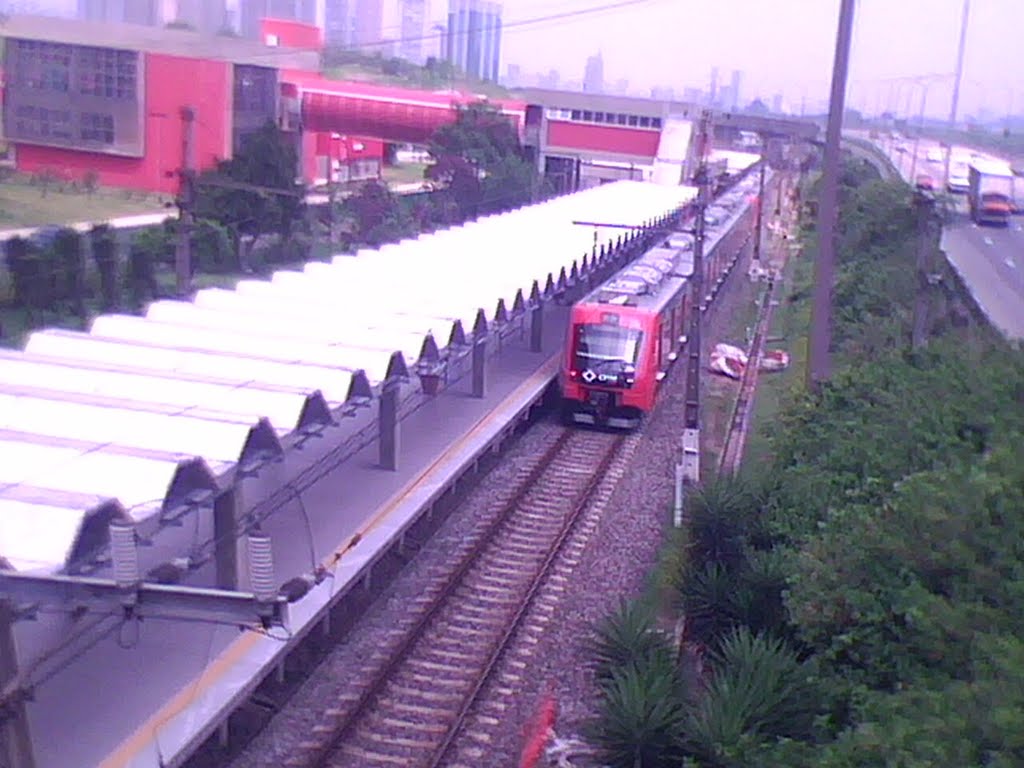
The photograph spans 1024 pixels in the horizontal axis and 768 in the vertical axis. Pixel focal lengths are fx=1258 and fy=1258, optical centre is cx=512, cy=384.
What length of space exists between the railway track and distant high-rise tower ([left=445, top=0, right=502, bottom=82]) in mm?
41435

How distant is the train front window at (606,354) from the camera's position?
12375mm

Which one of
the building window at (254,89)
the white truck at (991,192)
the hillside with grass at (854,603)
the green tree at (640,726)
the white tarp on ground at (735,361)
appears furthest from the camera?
the building window at (254,89)

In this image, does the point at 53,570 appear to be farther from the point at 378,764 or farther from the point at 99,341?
the point at 99,341

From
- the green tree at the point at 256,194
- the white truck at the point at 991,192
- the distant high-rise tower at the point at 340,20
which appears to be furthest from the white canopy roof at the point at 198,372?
the distant high-rise tower at the point at 340,20

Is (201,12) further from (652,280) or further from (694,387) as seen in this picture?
(694,387)

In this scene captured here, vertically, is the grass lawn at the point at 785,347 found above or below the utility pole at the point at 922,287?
below

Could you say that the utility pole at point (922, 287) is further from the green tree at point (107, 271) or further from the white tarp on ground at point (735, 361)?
the green tree at point (107, 271)

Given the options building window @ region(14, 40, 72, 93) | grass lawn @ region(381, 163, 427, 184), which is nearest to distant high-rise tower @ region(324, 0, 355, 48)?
grass lawn @ region(381, 163, 427, 184)

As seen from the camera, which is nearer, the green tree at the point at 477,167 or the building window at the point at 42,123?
the green tree at the point at 477,167

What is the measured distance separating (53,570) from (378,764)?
187 cm

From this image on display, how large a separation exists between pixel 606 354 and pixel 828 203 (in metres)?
2.72

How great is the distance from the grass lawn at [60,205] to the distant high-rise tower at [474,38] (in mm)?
25786

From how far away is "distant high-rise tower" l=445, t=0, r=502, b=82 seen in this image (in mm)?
51688

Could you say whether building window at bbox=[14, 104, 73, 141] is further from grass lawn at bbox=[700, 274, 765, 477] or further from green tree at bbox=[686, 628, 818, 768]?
green tree at bbox=[686, 628, 818, 768]
